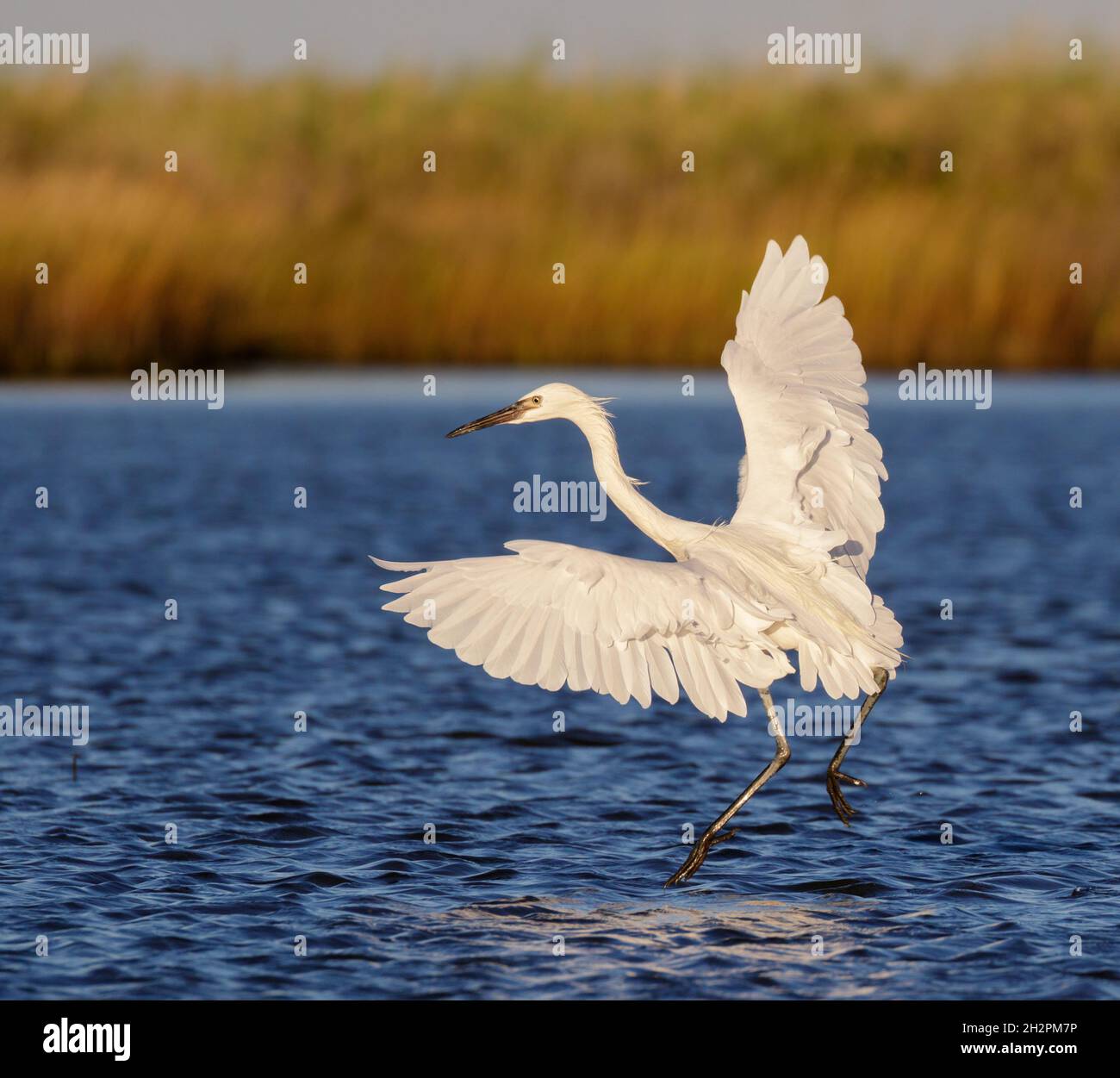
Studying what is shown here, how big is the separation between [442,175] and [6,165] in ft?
20.3

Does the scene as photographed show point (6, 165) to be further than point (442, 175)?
No

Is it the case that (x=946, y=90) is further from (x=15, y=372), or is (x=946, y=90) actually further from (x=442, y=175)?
(x=15, y=372)

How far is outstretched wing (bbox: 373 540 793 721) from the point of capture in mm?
7012

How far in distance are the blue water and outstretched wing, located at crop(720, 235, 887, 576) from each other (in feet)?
4.63

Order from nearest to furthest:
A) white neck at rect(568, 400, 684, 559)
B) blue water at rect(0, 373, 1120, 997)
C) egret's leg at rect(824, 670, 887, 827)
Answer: blue water at rect(0, 373, 1120, 997), white neck at rect(568, 400, 684, 559), egret's leg at rect(824, 670, 887, 827)

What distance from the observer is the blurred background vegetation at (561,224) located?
74.9ft

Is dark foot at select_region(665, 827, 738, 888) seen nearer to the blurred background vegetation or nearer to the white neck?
the white neck

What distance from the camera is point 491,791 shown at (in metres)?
8.98

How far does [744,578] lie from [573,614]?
77cm

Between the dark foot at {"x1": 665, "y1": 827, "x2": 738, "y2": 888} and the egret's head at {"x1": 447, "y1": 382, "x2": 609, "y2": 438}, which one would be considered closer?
the dark foot at {"x1": 665, "y1": 827, "x2": 738, "y2": 888}

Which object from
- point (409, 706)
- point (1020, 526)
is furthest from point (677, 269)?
point (409, 706)

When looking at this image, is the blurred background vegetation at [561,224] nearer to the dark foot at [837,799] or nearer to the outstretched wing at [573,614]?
the dark foot at [837,799]

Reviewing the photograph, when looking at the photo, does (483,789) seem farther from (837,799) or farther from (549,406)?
(549,406)

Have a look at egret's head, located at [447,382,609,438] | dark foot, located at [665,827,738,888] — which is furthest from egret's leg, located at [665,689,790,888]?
egret's head, located at [447,382,609,438]
